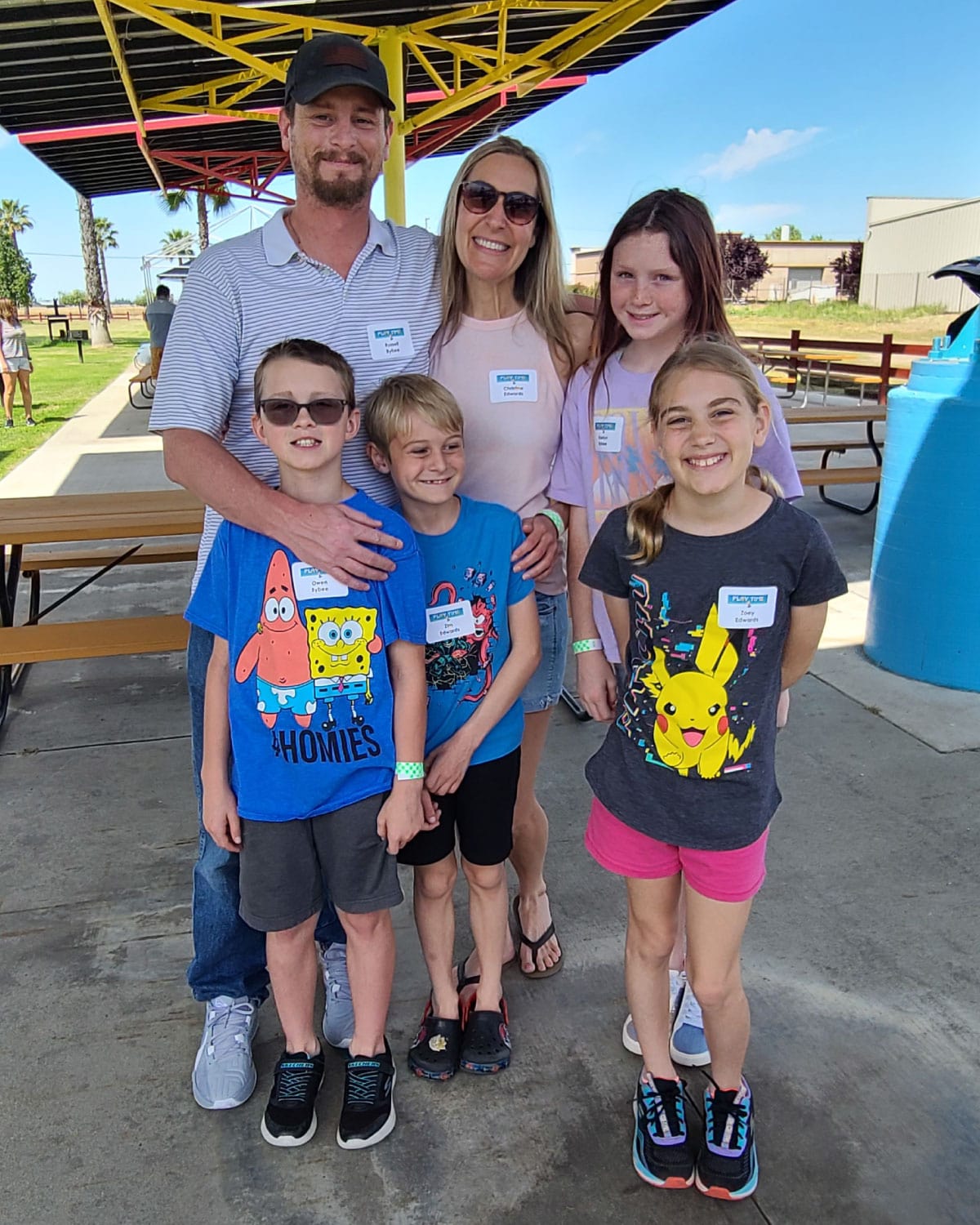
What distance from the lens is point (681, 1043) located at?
7.11 ft

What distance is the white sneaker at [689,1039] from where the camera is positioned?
215 cm

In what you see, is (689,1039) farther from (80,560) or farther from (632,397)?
(80,560)

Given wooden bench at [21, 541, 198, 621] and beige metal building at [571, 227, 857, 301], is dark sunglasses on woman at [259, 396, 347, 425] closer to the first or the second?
wooden bench at [21, 541, 198, 621]

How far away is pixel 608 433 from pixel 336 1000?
149cm

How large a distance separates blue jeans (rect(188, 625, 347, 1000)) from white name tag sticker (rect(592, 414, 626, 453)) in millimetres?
974

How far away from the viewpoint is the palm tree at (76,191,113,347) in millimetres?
32531

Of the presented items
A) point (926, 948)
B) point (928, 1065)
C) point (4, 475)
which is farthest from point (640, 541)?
point (4, 475)

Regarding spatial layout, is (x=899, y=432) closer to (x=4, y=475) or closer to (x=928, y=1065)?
(x=928, y=1065)

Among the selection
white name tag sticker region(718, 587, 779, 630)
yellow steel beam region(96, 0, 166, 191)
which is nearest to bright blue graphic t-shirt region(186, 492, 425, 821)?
white name tag sticker region(718, 587, 779, 630)

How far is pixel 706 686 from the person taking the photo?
1735 mm

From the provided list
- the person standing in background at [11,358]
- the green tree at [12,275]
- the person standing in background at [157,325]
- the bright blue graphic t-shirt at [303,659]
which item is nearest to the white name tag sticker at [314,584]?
the bright blue graphic t-shirt at [303,659]

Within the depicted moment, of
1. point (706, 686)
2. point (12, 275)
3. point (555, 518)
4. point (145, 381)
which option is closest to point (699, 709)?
point (706, 686)

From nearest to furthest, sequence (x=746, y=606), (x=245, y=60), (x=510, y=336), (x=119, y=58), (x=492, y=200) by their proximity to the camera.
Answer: (x=746, y=606), (x=492, y=200), (x=510, y=336), (x=245, y=60), (x=119, y=58)

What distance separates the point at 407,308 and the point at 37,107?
15.0 meters
